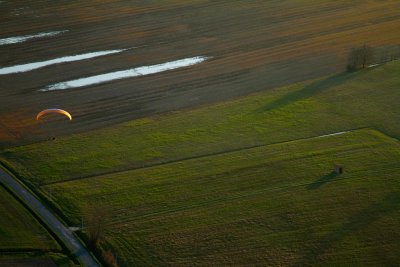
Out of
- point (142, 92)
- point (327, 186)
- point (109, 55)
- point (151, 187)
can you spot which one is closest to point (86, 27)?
point (109, 55)

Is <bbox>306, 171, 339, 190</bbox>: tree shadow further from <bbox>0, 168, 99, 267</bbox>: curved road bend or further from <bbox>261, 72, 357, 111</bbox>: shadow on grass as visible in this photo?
<bbox>0, 168, 99, 267</bbox>: curved road bend

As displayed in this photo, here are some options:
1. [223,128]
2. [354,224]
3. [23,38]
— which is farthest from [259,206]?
[23,38]

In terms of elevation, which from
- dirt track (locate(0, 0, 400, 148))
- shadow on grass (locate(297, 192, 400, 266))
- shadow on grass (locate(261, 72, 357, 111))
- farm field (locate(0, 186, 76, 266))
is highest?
dirt track (locate(0, 0, 400, 148))

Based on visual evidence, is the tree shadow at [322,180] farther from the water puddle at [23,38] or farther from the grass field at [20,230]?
the water puddle at [23,38]

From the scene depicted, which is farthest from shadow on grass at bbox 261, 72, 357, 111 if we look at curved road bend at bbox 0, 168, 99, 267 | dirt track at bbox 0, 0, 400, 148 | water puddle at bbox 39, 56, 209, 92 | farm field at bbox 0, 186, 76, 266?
farm field at bbox 0, 186, 76, 266

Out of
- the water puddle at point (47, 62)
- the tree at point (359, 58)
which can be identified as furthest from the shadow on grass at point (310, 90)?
the water puddle at point (47, 62)

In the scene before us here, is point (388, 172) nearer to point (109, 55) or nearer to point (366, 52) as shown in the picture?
point (366, 52)

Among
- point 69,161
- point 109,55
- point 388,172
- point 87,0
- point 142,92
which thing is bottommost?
point 388,172

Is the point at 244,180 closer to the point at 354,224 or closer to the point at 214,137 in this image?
the point at 214,137
